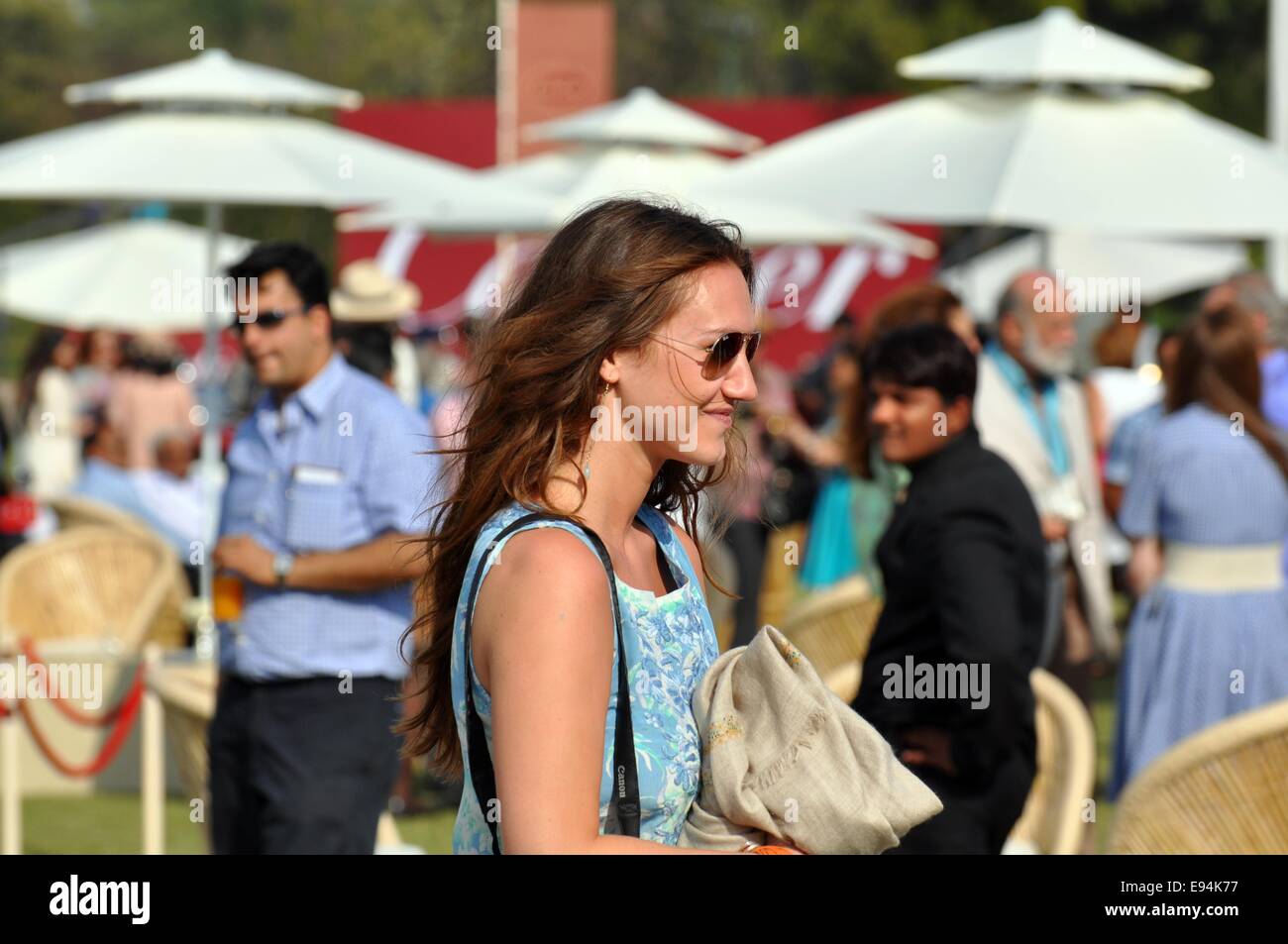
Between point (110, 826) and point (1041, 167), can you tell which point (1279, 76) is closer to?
point (1041, 167)

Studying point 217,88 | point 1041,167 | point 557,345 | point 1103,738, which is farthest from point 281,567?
point 1103,738

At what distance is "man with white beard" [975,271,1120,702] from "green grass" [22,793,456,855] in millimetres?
2486

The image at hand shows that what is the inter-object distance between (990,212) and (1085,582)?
1.46 meters

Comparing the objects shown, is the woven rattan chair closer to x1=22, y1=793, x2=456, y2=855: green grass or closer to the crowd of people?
the crowd of people

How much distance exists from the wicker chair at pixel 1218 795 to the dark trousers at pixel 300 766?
5.83ft

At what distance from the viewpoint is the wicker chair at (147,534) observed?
7.94 meters

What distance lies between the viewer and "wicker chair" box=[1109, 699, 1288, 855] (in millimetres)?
3732

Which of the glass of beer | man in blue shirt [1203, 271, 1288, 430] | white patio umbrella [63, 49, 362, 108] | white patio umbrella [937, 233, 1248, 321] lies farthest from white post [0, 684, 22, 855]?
white patio umbrella [937, 233, 1248, 321]

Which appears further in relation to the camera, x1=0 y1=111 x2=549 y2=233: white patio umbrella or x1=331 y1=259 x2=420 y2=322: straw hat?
x1=331 y1=259 x2=420 y2=322: straw hat

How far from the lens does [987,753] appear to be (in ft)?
12.1
